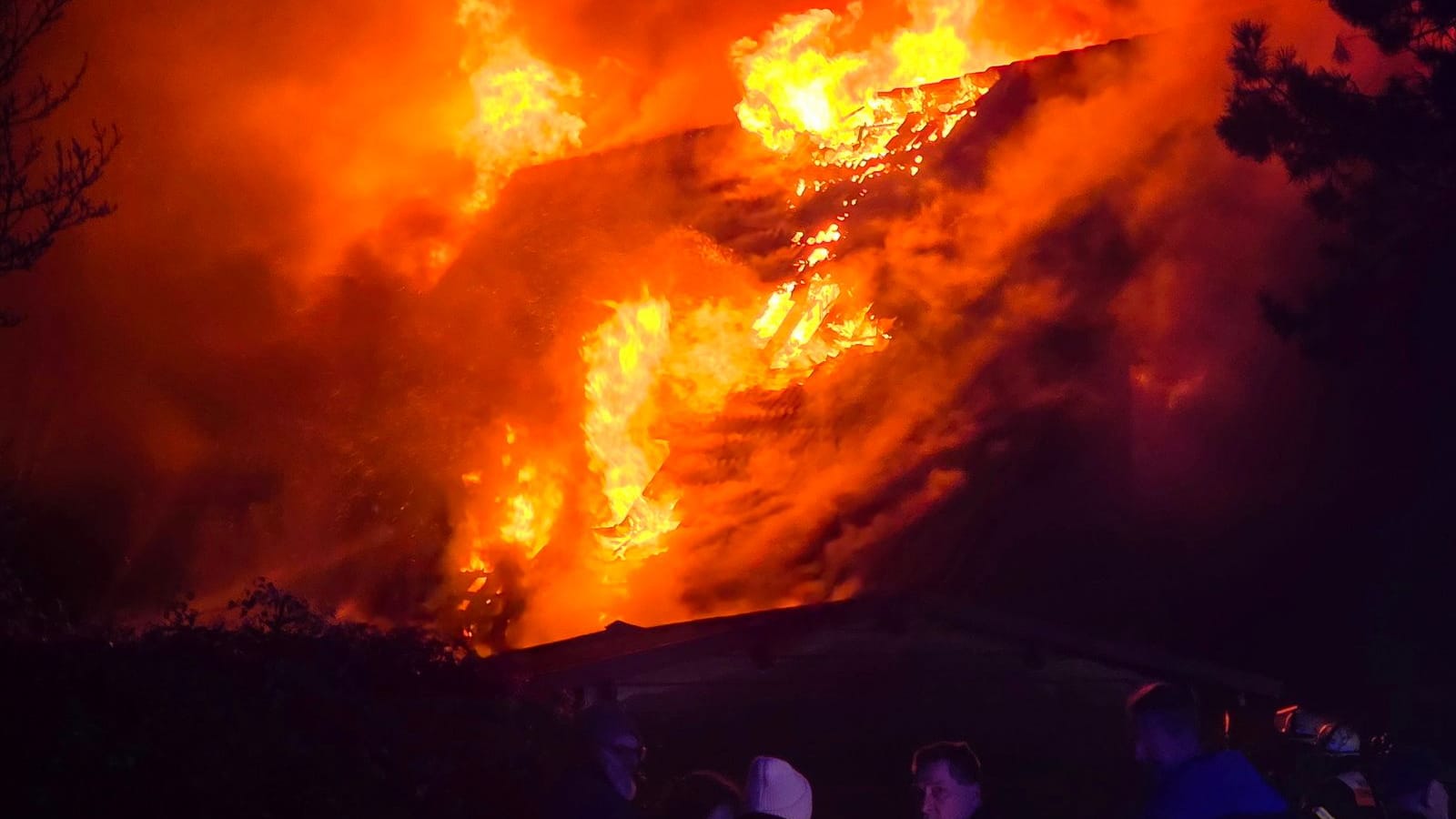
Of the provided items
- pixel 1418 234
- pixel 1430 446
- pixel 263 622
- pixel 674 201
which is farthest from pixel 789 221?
pixel 263 622

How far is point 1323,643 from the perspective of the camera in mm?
16109

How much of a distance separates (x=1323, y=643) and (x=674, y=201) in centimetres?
1032

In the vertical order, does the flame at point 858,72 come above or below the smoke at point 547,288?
above

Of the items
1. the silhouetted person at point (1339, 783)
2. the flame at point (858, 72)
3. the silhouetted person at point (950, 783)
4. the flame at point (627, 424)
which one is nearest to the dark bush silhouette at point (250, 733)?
the silhouetted person at point (950, 783)

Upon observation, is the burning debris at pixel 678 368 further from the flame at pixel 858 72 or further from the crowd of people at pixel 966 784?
the crowd of people at pixel 966 784

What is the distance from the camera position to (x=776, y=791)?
4.53 m

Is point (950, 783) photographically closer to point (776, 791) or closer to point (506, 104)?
point (776, 791)

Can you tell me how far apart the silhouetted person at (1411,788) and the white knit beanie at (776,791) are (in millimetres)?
2718

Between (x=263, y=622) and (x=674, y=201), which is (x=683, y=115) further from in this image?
(x=263, y=622)

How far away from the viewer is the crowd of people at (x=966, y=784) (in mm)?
4266

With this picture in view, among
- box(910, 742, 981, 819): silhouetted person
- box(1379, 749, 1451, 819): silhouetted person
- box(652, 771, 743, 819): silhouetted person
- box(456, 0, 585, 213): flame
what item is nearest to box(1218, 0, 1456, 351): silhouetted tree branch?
box(1379, 749, 1451, 819): silhouetted person

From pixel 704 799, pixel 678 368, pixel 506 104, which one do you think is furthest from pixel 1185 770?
pixel 506 104

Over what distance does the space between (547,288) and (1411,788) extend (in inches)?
482

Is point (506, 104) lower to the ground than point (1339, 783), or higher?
higher
